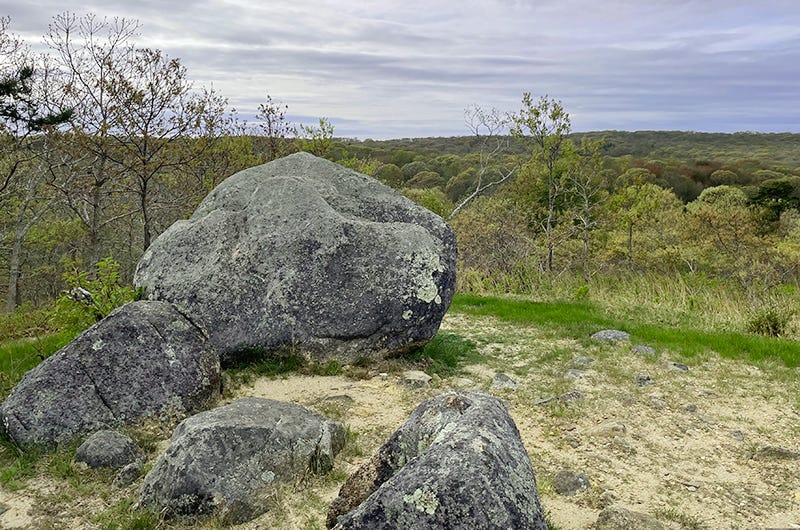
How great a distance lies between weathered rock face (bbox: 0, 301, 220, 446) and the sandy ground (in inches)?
27.0

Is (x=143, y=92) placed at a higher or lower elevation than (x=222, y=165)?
higher

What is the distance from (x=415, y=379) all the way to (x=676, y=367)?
3.63 metres

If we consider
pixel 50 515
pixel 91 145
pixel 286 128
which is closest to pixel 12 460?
pixel 50 515

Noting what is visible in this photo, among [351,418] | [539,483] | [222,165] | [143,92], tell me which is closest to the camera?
[539,483]

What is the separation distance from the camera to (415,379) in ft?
24.7

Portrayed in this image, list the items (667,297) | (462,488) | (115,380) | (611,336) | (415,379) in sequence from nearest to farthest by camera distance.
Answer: (462,488) → (115,380) → (415,379) → (611,336) → (667,297)

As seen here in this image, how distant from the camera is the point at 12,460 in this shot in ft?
17.4

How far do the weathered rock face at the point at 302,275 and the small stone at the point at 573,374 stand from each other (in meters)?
1.85

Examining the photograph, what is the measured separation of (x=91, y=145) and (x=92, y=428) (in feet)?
34.1

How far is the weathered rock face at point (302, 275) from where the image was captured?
24.5 ft

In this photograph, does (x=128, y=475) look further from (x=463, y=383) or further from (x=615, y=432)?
(x=615, y=432)

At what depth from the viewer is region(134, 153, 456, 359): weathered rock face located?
745 cm

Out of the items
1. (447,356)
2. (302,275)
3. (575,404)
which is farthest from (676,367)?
(302,275)

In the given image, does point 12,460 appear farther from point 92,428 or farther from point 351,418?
point 351,418
